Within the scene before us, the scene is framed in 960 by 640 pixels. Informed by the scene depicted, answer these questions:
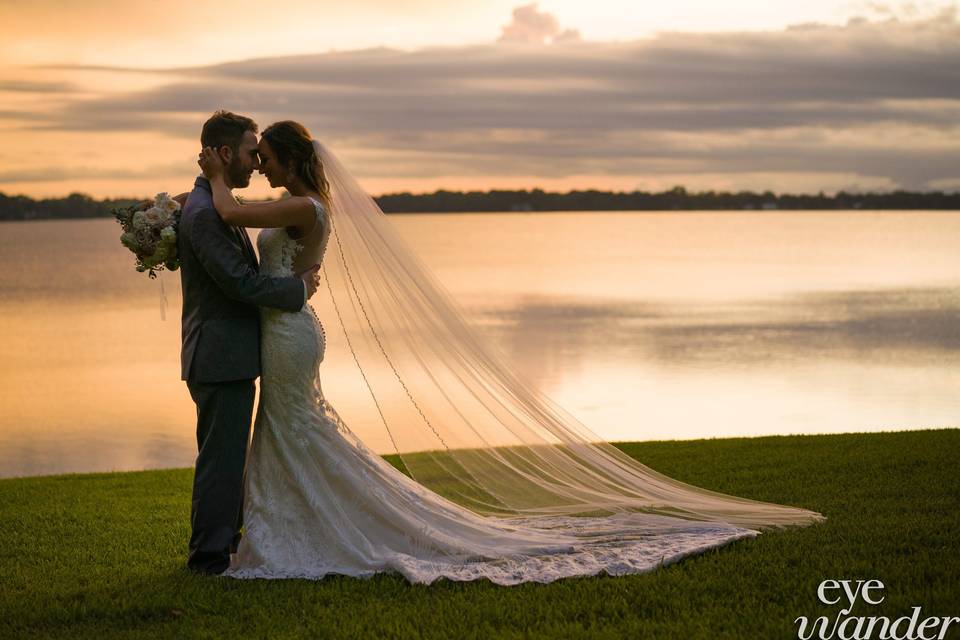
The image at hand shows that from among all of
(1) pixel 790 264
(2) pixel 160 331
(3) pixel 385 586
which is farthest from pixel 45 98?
(3) pixel 385 586

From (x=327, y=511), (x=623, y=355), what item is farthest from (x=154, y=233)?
(x=623, y=355)

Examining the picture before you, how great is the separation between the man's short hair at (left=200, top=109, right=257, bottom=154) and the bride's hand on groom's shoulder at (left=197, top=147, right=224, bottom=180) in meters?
0.04

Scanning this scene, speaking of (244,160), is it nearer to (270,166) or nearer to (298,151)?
(270,166)

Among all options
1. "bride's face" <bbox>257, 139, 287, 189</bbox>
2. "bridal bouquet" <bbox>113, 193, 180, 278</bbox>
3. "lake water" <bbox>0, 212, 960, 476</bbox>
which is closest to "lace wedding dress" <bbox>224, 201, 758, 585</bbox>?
"bride's face" <bbox>257, 139, 287, 189</bbox>

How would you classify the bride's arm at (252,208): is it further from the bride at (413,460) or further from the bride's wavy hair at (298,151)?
the bride's wavy hair at (298,151)

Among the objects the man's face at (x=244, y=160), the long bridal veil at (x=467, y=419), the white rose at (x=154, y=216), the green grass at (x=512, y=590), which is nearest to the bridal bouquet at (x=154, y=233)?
the white rose at (x=154, y=216)

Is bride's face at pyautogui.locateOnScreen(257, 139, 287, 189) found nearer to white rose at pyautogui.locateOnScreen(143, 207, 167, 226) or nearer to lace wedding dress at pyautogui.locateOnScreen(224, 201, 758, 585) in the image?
lace wedding dress at pyautogui.locateOnScreen(224, 201, 758, 585)

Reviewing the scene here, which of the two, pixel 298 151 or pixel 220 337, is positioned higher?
pixel 298 151

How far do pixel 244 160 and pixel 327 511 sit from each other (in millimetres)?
2124

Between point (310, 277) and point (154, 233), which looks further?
point (310, 277)

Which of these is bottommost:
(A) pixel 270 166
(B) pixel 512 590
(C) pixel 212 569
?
(C) pixel 212 569

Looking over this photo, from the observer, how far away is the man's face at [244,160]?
6.35m

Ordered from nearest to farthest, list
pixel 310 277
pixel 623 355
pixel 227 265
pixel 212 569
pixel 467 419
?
1. pixel 227 265
2. pixel 212 569
3. pixel 310 277
4. pixel 467 419
5. pixel 623 355

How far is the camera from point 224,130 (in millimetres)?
6281
